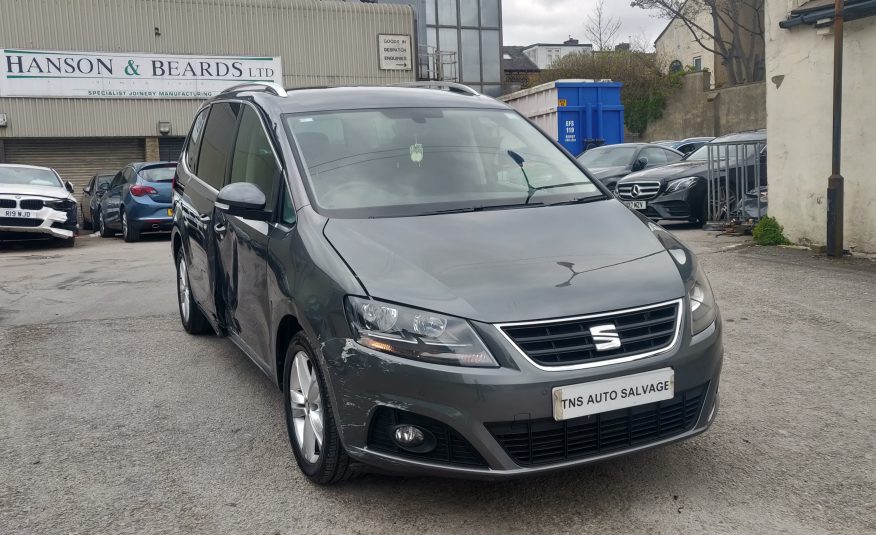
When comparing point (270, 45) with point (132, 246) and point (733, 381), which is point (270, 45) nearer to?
point (132, 246)

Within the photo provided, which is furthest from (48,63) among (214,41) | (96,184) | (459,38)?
(459,38)

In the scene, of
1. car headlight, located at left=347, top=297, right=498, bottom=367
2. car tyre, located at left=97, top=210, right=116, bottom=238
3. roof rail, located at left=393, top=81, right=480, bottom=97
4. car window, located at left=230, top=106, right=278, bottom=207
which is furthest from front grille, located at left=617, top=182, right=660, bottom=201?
car headlight, located at left=347, top=297, right=498, bottom=367

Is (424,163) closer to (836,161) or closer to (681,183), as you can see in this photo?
(836,161)

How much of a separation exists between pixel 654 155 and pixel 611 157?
786 mm

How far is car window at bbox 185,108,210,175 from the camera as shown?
6.34 m

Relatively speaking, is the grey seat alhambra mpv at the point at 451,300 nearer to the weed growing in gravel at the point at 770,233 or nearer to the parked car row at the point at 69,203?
the weed growing in gravel at the point at 770,233

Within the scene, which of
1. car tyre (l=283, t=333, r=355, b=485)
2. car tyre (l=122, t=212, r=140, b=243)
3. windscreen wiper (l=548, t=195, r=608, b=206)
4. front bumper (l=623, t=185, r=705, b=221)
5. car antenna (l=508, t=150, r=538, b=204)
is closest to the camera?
car tyre (l=283, t=333, r=355, b=485)

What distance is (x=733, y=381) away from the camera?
5.17 meters

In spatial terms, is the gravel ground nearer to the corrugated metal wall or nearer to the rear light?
the rear light

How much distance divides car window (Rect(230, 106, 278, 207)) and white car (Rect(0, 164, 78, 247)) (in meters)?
10.5

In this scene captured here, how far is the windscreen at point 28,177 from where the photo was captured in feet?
49.0

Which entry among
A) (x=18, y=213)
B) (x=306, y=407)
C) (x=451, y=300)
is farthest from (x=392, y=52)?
(x=451, y=300)

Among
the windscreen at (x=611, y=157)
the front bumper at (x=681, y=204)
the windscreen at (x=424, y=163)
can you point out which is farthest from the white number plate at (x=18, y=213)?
the windscreen at (x=424, y=163)

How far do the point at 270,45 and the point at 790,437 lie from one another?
26.0m
